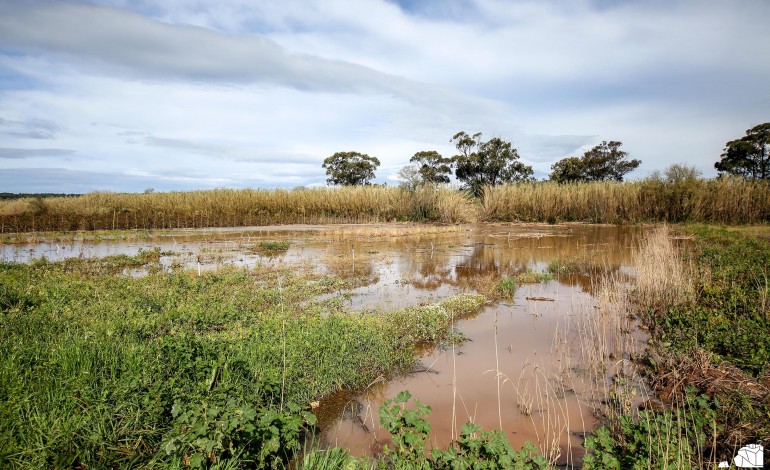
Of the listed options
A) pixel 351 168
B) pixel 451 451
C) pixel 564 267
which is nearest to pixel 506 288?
pixel 564 267

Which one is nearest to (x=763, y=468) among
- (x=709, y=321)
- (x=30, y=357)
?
(x=709, y=321)

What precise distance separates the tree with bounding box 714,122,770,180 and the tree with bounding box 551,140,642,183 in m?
8.06

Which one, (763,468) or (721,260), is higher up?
(721,260)

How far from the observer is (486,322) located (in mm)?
7848

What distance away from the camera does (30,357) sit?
171 inches

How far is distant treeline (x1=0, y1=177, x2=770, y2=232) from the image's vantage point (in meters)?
24.5

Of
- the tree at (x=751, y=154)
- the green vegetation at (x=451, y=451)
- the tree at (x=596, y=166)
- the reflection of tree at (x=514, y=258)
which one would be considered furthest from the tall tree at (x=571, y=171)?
the green vegetation at (x=451, y=451)

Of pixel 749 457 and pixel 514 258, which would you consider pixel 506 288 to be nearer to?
pixel 514 258

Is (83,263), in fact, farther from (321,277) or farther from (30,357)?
(30,357)

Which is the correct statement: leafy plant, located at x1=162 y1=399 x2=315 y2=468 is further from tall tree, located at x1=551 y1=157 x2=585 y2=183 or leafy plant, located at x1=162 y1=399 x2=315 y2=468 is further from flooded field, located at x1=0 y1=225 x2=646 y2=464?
tall tree, located at x1=551 y1=157 x2=585 y2=183

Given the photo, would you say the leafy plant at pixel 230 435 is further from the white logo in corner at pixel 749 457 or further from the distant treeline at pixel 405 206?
the distant treeline at pixel 405 206

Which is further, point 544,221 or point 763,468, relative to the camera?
point 544,221

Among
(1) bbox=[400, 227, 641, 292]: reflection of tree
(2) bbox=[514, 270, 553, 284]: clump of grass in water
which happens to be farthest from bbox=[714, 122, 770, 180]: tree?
(2) bbox=[514, 270, 553, 284]: clump of grass in water

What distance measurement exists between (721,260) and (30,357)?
43.1ft
